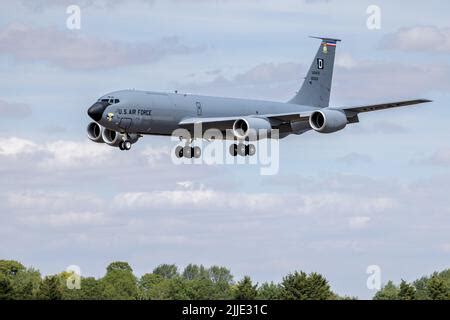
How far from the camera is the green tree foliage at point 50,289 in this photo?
126375mm

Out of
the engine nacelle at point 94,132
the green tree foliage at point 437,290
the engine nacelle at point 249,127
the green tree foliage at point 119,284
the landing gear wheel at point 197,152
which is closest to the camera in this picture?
the engine nacelle at point 249,127

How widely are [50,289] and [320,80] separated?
34.4m

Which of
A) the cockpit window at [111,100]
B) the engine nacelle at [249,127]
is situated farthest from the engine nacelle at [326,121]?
the cockpit window at [111,100]

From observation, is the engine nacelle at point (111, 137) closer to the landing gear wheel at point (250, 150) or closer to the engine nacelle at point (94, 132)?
the engine nacelle at point (94, 132)

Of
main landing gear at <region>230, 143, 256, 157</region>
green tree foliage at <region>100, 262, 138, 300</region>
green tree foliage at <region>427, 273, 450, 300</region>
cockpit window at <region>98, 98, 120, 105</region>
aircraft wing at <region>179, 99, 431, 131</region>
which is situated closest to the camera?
cockpit window at <region>98, 98, 120, 105</region>

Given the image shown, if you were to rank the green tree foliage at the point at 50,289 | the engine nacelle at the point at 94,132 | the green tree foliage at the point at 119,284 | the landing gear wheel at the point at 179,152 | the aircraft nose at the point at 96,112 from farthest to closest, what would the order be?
the green tree foliage at the point at 119,284
the green tree foliage at the point at 50,289
the landing gear wheel at the point at 179,152
the engine nacelle at the point at 94,132
the aircraft nose at the point at 96,112

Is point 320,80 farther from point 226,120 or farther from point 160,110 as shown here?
point 160,110

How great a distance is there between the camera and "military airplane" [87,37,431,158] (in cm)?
9488

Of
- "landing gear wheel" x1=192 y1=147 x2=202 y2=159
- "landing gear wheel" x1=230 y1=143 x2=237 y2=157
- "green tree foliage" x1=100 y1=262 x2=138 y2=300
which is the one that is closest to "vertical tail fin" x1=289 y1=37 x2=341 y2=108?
"landing gear wheel" x1=230 y1=143 x2=237 y2=157

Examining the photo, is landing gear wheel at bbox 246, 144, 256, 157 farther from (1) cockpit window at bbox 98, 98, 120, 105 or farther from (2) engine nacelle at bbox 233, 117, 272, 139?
(1) cockpit window at bbox 98, 98, 120, 105

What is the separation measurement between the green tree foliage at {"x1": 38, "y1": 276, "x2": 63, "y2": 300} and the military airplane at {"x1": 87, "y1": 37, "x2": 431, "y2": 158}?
100 feet

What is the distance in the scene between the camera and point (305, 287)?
414 ft
